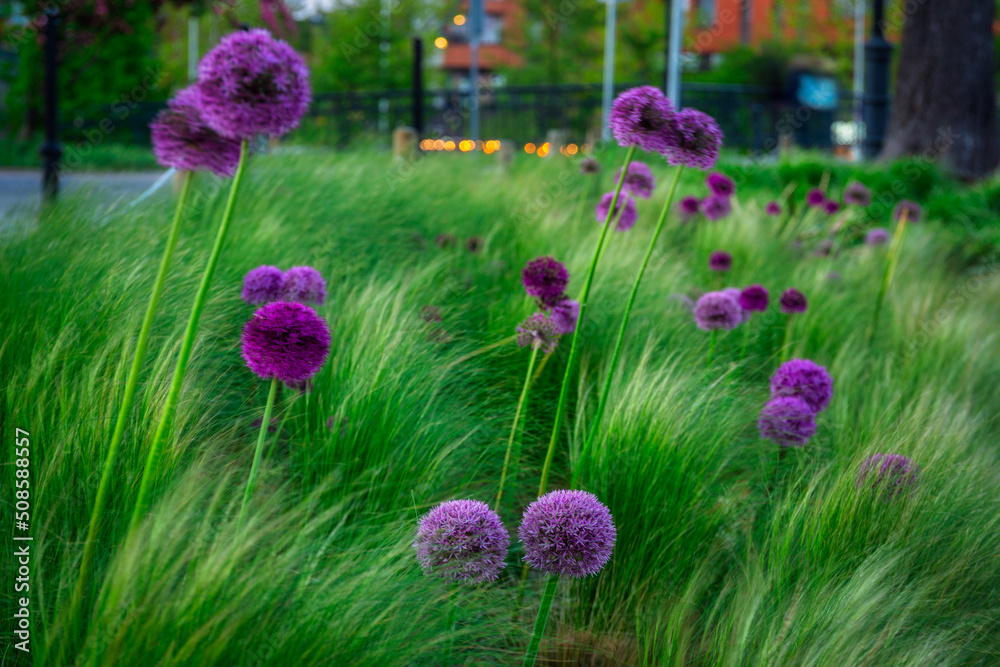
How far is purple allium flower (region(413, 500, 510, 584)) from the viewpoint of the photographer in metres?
1.47

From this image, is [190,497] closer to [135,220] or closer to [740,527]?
[740,527]

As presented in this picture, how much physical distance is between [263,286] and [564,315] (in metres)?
0.77

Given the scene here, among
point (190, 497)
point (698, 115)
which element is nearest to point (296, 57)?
point (190, 497)

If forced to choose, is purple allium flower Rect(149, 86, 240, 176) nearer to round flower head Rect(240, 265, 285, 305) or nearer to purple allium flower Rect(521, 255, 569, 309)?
round flower head Rect(240, 265, 285, 305)

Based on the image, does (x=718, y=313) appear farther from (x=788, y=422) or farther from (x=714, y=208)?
(x=714, y=208)

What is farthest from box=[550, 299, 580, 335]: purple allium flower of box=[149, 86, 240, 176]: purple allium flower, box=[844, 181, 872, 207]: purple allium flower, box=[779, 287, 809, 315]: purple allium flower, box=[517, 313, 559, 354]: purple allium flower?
box=[844, 181, 872, 207]: purple allium flower

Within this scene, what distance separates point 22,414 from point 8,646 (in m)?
0.55

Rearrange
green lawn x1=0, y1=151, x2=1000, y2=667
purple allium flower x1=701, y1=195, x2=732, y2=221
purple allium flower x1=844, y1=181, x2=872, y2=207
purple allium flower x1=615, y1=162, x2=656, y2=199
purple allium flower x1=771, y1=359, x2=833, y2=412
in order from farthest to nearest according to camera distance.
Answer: purple allium flower x1=844, y1=181, x2=872, y2=207 < purple allium flower x1=701, y1=195, x2=732, y2=221 < purple allium flower x1=615, y1=162, x2=656, y2=199 < purple allium flower x1=771, y1=359, x2=833, y2=412 < green lawn x1=0, y1=151, x2=1000, y2=667

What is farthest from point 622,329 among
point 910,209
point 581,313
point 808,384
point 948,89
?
point 948,89

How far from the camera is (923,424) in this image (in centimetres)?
275

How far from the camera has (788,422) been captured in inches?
92.7

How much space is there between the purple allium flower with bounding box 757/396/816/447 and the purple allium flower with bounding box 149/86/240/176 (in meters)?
1.54

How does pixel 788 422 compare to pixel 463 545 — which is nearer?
pixel 463 545

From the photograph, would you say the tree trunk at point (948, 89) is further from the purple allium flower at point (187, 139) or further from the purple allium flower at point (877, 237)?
the purple allium flower at point (187, 139)
